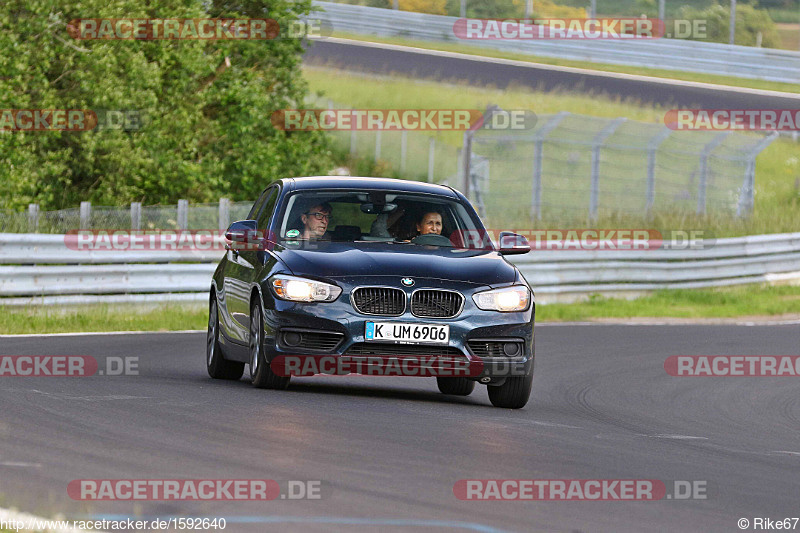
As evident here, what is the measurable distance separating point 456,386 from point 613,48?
1387 inches

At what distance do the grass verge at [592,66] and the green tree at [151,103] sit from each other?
52.2 ft

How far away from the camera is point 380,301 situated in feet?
33.5

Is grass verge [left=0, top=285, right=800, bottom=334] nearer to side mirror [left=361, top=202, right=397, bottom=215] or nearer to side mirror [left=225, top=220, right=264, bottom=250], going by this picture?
side mirror [left=225, top=220, right=264, bottom=250]

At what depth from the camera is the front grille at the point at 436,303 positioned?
33.5 feet

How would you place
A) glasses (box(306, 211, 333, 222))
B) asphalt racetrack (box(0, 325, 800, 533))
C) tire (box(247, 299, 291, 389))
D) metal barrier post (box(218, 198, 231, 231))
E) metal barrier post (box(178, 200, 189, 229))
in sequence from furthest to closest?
metal barrier post (box(218, 198, 231, 231)) < metal barrier post (box(178, 200, 189, 229)) < glasses (box(306, 211, 333, 222)) < tire (box(247, 299, 291, 389)) < asphalt racetrack (box(0, 325, 800, 533))

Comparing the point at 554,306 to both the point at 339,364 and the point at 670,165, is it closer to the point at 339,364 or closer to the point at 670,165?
the point at 670,165

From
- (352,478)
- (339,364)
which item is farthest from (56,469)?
(339,364)

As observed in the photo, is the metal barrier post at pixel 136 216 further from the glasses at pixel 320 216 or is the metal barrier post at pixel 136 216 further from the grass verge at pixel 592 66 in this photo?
the grass verge at pixel 592 66

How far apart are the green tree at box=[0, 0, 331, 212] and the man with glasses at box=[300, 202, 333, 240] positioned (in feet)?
43.2

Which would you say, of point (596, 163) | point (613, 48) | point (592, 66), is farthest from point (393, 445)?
point (592, 66)

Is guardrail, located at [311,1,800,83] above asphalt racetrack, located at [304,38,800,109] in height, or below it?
above

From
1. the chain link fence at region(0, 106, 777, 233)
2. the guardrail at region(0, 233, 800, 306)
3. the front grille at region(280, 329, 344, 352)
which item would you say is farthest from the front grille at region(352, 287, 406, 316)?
the chain link fence at region(0, 106, 777, 233)

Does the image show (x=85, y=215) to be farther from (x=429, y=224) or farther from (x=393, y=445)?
(x=393, y=445)

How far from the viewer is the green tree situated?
80.8 feet
